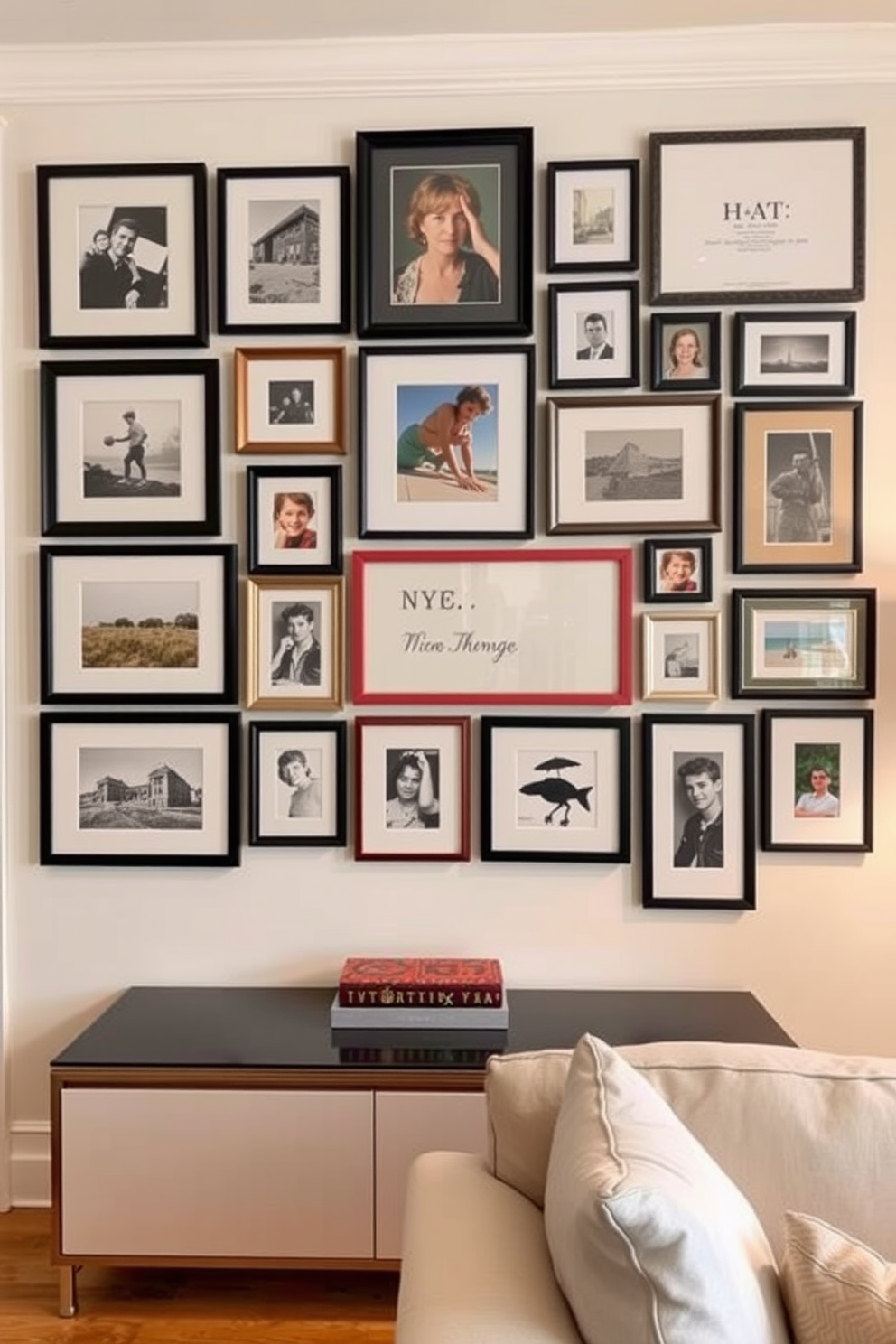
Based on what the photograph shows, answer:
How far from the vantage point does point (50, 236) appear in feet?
8.06

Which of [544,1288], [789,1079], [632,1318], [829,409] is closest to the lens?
[632,1318]

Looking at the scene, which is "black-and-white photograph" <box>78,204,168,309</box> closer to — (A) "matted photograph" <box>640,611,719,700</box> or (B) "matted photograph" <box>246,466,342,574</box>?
(B) "matted photograph" <box>246,466,342,574</box>

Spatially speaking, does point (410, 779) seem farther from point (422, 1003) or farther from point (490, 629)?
point (422, 1003)

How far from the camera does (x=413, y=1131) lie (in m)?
2.05

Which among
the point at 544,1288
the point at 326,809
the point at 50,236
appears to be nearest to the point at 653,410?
the point at 326,809

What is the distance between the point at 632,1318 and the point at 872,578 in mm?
1820

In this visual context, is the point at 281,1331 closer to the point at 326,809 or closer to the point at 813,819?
the point at 326,809

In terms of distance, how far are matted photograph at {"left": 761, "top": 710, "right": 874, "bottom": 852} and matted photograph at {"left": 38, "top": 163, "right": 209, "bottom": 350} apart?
5.48 feet

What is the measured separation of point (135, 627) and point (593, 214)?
4.77 feet

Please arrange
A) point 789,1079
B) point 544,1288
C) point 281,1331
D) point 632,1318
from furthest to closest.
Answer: point 281,1331 → point 789,1079 → point 544,1288 → point 632,1318

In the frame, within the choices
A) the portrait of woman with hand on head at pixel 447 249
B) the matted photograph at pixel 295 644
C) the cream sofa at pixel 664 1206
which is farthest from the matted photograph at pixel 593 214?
the cream sofa at pixel 664 1206

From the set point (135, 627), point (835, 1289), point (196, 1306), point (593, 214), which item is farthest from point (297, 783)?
point (835, 1289)

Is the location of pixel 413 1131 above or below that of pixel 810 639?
below

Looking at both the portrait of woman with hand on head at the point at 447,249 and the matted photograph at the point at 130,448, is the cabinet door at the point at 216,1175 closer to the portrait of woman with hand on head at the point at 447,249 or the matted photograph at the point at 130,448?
the matted photograph at the point at 130,448
